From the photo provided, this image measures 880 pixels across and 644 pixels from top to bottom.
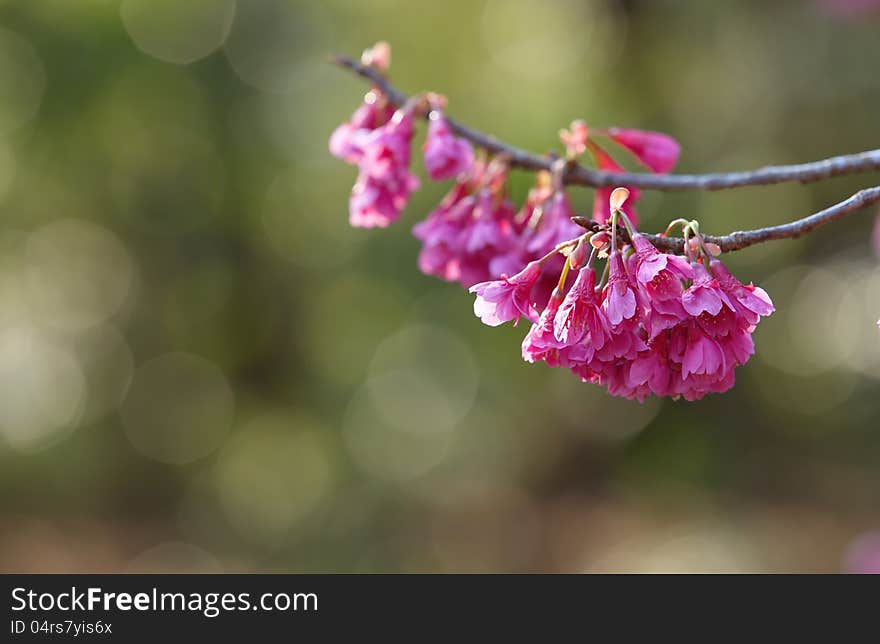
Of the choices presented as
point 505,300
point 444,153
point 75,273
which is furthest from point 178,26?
point 505,300

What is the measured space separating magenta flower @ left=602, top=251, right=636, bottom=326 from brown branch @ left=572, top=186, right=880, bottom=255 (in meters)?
0.04

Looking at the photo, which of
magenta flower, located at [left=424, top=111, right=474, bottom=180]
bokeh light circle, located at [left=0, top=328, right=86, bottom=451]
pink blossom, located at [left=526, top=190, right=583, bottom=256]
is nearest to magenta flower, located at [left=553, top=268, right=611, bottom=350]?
pink blossom, located at [left=526, top=190, right=583, bottom=256]

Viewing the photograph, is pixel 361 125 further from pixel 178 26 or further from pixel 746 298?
pixel 178 26

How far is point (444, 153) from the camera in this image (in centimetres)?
120

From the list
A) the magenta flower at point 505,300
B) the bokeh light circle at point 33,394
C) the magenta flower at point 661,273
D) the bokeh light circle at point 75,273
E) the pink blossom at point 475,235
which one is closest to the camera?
the magenta flower at point 661,273

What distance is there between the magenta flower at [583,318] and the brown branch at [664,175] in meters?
0.40

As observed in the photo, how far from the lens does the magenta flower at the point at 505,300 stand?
33.0 inches

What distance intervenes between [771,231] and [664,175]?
45 centimetres

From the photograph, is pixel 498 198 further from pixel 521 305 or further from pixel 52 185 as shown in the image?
pixel 52 185

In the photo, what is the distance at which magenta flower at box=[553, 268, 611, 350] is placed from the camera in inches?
29.2

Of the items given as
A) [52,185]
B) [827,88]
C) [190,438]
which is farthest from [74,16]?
[827,88]

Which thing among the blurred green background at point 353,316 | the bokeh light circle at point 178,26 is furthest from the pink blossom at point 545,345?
the bokeh light circle at point 178,26

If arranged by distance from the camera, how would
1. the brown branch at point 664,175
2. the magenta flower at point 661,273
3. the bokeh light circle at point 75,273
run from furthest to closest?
the bokeh light circle at point 75,273 < the brown branch at point 664,175 < the magenta flower at point 661,273

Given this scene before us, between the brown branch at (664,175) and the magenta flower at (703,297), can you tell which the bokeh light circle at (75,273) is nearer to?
the brown branch at (664,175)
